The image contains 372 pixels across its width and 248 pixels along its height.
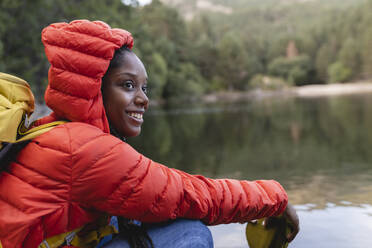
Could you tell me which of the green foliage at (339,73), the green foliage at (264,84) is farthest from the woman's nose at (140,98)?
the green foliage at (339,73)

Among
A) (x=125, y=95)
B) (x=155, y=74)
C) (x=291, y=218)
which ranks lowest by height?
(x=155, y=74)

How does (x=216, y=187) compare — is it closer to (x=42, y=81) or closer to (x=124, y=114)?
(x=124, y=114)

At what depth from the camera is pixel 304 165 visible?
4527 mm

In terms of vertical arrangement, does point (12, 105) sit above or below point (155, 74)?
above

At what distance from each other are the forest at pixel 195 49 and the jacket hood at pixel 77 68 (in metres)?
10.8

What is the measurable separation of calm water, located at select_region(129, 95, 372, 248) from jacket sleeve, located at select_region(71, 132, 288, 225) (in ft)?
2.75

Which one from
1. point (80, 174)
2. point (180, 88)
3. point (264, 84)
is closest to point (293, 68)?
point (264, 84)

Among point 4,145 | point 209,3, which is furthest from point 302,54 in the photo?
point 209,3

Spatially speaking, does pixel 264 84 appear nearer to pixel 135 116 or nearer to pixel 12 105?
pixel 135 116

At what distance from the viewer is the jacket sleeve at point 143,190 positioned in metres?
1.10

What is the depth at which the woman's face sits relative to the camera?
1.40 metres

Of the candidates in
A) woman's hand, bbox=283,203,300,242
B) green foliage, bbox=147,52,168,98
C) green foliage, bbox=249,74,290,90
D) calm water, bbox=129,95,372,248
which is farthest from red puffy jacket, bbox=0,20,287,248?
green foliage, bbox=249,74,290,90

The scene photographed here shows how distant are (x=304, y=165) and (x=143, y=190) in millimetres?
3759

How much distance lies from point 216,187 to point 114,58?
626 millimetres
